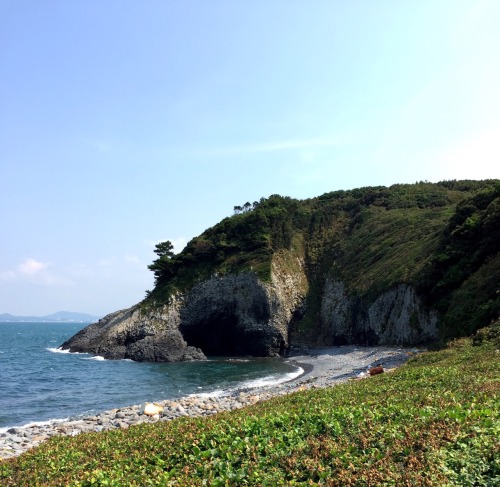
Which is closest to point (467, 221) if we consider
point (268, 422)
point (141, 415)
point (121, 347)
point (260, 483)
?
point (141, 415)

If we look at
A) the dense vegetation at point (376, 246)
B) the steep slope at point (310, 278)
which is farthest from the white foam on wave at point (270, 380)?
the dense vegetation at point (376, 246)

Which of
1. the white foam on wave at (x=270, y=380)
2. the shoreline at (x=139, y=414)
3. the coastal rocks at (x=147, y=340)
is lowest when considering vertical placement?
the white foam on wave at (x=270, y=380)

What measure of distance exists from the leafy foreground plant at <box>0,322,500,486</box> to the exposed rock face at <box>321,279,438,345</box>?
3087 cm

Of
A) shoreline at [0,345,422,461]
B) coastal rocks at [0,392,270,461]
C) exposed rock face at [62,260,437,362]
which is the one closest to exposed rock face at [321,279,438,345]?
exposed rock face at [62,260,437,362]

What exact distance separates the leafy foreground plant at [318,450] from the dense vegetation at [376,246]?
2218 centimetres

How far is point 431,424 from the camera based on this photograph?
8258 millimetres

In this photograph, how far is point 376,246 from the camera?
220 feet

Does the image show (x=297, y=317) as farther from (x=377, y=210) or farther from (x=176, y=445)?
(x=176, y=445)

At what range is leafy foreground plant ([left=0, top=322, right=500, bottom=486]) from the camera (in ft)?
23.0

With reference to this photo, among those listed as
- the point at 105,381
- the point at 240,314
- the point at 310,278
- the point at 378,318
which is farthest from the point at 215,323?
the point at 105,381

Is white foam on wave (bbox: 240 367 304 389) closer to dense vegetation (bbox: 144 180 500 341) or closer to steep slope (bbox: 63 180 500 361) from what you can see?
steep slope (bbox: 63 180 500 361)

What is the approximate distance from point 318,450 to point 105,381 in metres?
38.2

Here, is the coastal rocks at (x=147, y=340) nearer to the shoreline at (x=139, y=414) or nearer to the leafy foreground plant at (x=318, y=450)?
the shoreline at (x=139, y=414)

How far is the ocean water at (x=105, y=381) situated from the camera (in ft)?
104
